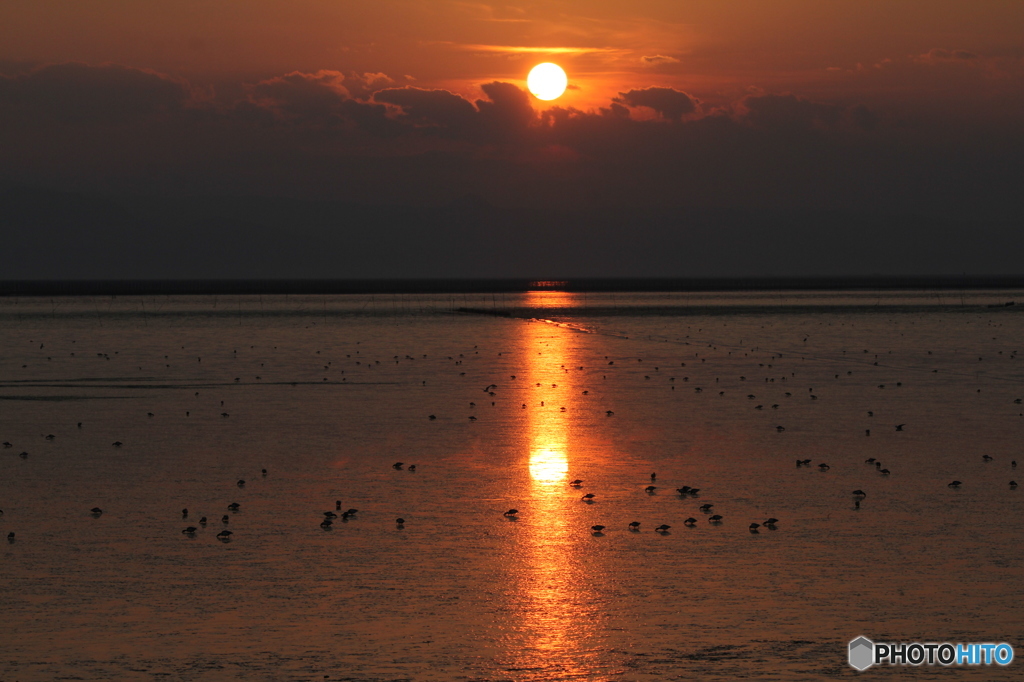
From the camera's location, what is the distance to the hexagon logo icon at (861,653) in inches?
335

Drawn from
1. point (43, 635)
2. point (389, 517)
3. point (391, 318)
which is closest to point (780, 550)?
point (389, 517)

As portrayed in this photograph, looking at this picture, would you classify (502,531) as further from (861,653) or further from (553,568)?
(861,653)

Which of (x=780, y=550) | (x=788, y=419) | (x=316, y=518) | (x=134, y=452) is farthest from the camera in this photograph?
(x=788, y=419)

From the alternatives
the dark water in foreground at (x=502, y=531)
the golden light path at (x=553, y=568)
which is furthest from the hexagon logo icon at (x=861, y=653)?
the golden light path at (x=553, y=568)

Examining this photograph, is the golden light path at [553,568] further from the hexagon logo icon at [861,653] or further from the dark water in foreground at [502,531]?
the hexagon logo icon at [861,653]

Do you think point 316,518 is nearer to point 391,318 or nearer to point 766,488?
point 766,488

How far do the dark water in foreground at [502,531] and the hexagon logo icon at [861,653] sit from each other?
14 centimetres

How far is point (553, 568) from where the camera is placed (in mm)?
11258

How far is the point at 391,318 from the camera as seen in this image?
8138 centimetres

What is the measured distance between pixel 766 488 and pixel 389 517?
512 cm

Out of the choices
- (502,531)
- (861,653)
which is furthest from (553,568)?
(861,653)

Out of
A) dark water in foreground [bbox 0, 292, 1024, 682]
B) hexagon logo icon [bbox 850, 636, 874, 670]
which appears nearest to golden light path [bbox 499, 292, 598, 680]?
dark water in foreground [bbox 0, 292, 1024, 682]

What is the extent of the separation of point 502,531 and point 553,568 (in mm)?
1604

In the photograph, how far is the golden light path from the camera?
8.81 meters
